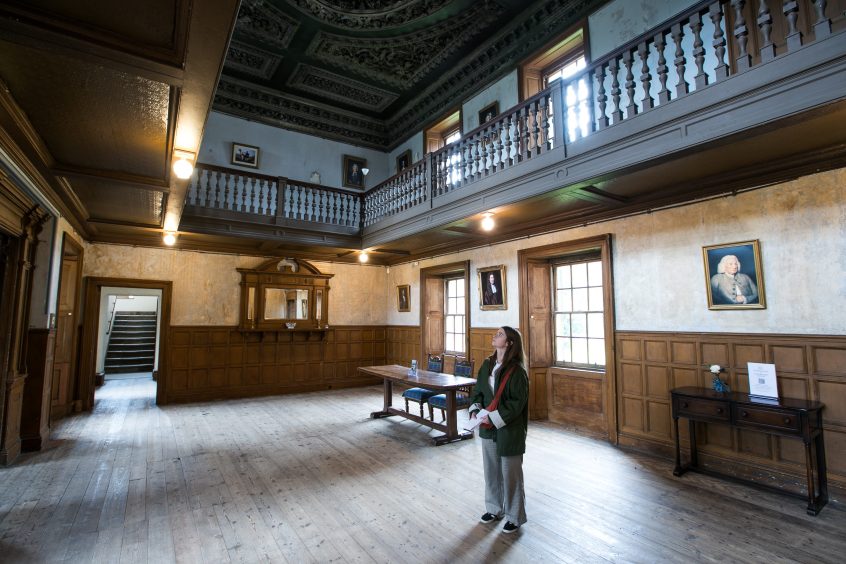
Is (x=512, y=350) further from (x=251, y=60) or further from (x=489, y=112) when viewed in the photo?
(x=251, y=60)

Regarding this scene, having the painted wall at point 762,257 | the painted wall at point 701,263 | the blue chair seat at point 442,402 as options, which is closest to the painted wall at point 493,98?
the painted wall at point 701,263

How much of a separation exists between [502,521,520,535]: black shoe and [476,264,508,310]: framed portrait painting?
4.38m

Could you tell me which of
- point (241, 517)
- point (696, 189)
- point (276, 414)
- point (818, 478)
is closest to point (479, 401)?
point (241, 517)

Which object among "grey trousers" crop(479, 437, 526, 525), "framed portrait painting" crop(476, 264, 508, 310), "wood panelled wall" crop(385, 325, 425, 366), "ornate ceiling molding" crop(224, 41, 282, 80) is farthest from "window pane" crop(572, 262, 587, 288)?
"ornate ceiling molding" crop(224, 41, 282, 80)

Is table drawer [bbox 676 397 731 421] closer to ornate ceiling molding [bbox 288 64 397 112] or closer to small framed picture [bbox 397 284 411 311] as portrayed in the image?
small framed picture [bbox 397 284 411 311]

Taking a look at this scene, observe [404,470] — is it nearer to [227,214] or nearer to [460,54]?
[227,214]

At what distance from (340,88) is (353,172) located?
209cm

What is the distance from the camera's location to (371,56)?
8125 millimetres

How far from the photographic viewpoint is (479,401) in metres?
3.51

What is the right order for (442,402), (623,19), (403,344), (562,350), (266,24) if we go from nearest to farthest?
(623,19) < (442,402) < (562,350) < (266,24) < (403,344)

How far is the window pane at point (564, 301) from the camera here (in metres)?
6.70

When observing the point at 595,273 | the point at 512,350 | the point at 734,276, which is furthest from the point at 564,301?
the point at 512,350

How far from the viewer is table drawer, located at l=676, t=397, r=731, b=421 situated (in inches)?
159

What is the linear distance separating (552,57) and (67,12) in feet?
21.5
